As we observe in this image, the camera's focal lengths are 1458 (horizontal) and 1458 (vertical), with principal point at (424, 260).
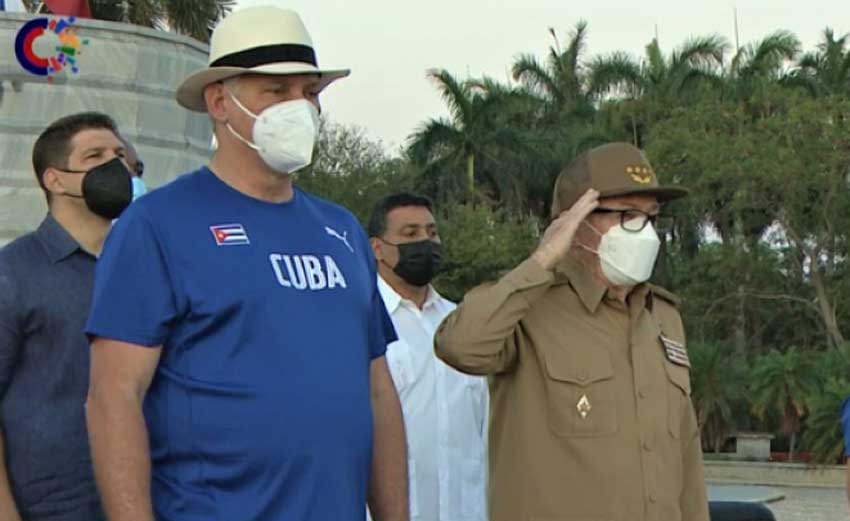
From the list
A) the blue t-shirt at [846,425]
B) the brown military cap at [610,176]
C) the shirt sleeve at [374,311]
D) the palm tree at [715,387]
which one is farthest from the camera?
the palm tree at [715,387]

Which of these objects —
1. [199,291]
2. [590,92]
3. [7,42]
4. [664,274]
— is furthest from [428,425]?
[590,92]

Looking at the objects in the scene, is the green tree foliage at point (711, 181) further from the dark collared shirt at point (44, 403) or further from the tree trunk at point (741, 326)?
the dark collared shirt at point (44, 403)

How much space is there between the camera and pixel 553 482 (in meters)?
3.80

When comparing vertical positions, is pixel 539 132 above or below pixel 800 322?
above

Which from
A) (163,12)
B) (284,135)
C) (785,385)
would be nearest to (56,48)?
(284,135)

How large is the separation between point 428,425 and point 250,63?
2.34 meters

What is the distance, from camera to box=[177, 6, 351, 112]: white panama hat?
116 inches

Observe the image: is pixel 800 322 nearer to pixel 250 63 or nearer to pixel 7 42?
pixel 7 42

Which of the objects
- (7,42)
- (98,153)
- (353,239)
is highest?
(7,42)

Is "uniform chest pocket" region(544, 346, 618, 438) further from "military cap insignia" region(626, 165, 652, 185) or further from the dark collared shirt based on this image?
the dark collared shirt

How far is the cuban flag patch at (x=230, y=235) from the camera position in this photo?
9.15 feet

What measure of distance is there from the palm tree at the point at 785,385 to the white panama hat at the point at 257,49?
21.6m

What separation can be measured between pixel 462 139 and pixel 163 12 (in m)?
11.7

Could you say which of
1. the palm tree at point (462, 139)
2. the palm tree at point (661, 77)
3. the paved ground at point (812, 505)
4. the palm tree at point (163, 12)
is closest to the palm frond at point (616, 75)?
the palm tree at point (661, 77)
